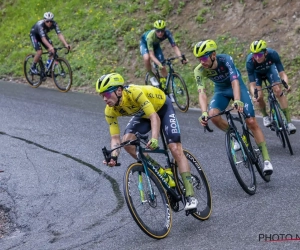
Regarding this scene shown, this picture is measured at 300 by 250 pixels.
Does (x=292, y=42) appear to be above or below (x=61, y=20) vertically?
below

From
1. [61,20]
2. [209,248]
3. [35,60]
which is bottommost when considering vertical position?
[209,248]

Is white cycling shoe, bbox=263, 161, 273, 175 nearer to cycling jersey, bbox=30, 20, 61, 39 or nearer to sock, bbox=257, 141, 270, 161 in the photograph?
sock, bbox=257, 141, 270, 161

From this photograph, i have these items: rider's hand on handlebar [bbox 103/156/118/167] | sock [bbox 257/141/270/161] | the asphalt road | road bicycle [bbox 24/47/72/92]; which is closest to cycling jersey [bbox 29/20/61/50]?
road bicycle [bbox 24/47/72/92]

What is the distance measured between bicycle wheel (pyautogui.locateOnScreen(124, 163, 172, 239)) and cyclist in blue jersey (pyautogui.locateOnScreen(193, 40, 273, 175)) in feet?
5.55

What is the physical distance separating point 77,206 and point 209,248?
2825 mm

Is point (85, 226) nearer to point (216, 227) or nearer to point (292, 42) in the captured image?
point (216, 227)

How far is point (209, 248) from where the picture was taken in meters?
6.71

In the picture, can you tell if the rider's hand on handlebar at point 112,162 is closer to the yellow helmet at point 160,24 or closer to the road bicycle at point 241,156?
the road bicycle at point 241,156

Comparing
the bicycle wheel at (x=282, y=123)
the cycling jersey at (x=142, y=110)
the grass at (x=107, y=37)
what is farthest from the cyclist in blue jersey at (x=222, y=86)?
the grass at (x=107, y=37)

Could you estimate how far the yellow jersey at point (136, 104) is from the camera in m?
7.27

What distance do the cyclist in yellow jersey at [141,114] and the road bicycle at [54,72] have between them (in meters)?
9.80

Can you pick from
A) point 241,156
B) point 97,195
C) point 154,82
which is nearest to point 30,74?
point 154,82

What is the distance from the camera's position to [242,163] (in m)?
8.55

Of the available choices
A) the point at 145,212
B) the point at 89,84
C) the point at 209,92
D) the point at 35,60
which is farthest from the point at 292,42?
the point at 145,212
